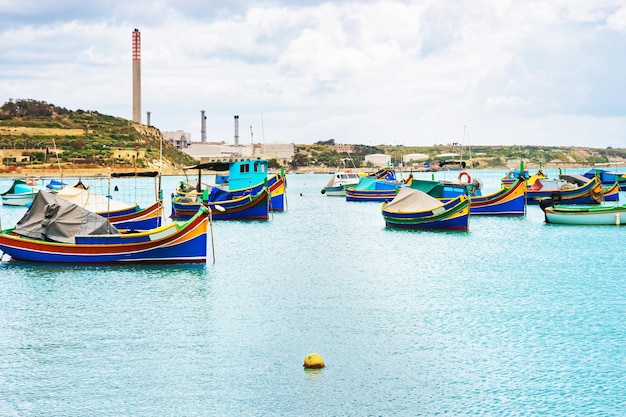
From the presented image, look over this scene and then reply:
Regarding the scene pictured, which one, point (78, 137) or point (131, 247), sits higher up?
point (78, 137)

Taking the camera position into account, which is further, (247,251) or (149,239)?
(247,251)

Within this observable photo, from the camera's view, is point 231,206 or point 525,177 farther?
point 525,177

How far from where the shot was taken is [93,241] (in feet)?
99.1

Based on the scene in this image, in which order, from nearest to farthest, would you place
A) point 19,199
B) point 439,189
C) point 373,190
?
point 439,189 < point 19,199 < point 373,190

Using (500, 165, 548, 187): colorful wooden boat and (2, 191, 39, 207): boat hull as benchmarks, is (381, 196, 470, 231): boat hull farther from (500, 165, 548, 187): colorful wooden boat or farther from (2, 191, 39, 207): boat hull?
(2, 191, 39, 207): boat hull

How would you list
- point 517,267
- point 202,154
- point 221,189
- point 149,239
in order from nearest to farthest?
1. point 149,239
2. point 517,267
3. point 221,189
4. point 202,154

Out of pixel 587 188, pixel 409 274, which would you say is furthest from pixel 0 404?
pixel 587 188

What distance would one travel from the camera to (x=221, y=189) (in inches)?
2138

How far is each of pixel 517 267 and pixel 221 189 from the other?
25304 mm

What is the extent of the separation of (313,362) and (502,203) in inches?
1496

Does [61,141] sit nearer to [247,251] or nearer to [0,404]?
[247,251]

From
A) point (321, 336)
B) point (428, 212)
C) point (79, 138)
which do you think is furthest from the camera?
point (79, 138)

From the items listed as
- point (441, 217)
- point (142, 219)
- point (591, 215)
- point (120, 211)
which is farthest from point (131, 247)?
point (591, 215)

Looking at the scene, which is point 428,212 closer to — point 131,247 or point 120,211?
point 120,211
